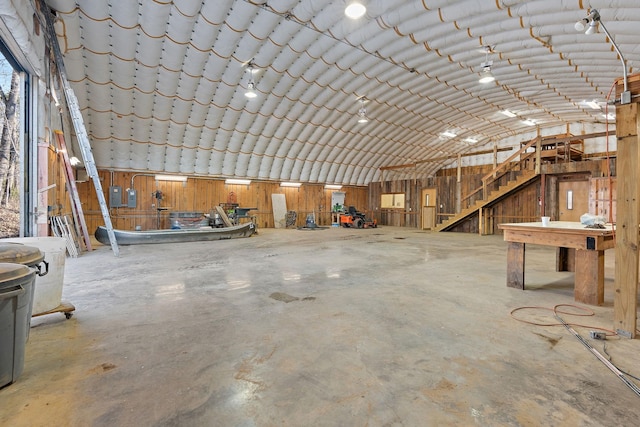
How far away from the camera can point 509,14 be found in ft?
23.3

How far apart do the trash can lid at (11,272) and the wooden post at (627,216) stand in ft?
15.7

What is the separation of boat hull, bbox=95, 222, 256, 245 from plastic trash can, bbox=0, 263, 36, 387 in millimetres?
7456

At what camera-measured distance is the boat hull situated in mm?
8406

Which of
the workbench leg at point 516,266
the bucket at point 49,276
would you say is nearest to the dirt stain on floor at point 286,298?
the bucket at point 49,276

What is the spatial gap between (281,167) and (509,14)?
10.6 m

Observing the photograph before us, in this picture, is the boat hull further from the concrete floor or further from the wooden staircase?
the wooden staircase

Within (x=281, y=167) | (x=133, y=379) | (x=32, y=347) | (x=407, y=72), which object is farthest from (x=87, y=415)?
(x=281, y=167)

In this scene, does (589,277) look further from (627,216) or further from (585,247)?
(627,216)

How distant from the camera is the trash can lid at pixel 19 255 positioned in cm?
211

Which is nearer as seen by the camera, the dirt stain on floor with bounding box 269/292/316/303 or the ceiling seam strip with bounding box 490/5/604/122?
the dirt stain on floor with bounding box 269/292/316/303

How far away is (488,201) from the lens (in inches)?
471

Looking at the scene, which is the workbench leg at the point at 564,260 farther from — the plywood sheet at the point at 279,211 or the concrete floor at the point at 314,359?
the plywood sheet at the point at 279,211

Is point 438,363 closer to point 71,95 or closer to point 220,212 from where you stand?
point 71,95

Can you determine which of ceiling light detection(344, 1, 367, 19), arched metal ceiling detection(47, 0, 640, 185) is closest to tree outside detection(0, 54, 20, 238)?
arched metal ceiling detection(47, 0, 640, 185)
